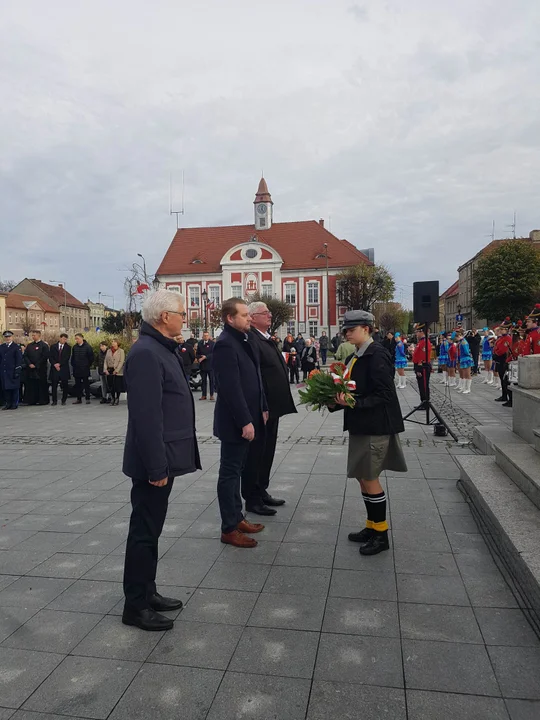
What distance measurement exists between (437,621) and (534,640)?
516mm

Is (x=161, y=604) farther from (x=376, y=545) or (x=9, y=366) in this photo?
(x=9, y=366)

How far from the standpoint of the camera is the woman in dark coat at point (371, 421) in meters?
4.31

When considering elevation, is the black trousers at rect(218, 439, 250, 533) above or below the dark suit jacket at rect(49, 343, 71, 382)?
below

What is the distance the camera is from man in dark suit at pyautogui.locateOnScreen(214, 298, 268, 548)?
4.54 meters

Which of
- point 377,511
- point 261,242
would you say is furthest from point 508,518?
point 261,242

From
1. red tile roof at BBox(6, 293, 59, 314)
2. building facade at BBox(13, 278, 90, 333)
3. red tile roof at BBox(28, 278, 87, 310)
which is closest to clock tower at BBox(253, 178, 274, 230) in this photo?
building facade at BBox(13, 278, 90, 333)

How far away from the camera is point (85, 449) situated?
352 inches

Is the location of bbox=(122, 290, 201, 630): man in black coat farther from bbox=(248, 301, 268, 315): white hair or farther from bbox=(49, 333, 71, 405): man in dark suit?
bbox=(49, 333, 71, 405): man in dark suit

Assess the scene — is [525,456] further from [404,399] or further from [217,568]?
[404,399]

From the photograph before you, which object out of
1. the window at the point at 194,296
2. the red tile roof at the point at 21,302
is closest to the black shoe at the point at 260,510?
the window at the point at 194,296

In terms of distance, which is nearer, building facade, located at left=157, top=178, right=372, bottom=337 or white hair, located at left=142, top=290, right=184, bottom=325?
white hair, located at left=142, top=290, right=184, bottom=325

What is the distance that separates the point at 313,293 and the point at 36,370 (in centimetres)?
Answer: 6410

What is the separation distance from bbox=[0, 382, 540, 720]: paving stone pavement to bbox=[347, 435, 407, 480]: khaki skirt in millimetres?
644

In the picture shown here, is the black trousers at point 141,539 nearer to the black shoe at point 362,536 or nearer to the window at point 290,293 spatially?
the black shoe at point 362,536
